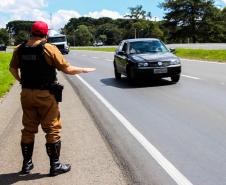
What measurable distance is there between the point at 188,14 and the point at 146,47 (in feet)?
304

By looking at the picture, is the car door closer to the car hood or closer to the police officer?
the car hood

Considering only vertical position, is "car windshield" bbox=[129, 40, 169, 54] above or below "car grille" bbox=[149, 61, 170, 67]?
above

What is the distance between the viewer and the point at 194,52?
3941 centimetres

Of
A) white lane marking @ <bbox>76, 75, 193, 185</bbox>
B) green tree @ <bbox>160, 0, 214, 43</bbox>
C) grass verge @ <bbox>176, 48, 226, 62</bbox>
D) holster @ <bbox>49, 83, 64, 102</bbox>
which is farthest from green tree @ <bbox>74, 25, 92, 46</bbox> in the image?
holster @ <bbox>49, 83, 64, 102</bbox>

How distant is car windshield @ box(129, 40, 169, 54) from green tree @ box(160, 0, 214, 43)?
298ft

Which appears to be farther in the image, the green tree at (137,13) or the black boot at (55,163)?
the green tree at (137,13)

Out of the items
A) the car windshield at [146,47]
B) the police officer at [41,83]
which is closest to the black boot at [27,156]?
the police officer at [41,83]

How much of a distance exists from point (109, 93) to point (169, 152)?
7718 millimetres

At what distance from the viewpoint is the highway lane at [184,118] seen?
19.6ft

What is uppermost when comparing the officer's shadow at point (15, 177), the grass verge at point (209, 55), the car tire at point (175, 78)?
the officer's shadow at point (15, 177)

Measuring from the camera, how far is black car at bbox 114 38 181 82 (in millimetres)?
15750

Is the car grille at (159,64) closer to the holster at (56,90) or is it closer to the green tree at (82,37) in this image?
the holster at (56,90)

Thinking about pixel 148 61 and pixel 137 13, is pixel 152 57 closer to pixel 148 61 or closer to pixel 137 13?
pixel 148 61

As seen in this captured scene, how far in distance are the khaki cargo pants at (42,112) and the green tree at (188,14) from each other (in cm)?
10262
